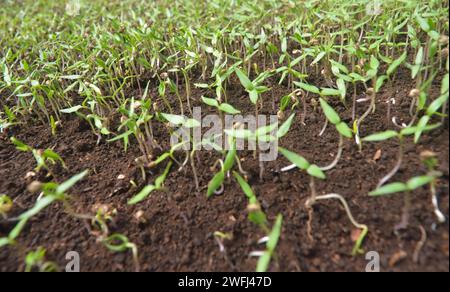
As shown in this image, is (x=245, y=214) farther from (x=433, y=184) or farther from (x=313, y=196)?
(x=433, y=184)

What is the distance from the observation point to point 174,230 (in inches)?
34.4

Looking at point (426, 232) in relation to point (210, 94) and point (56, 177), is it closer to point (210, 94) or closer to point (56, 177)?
point (210, 94)

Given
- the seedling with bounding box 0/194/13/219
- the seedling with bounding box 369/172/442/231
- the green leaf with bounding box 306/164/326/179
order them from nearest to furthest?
the seedling with bounding box 369/172/442/231
the green leaf with bounding box 306/164/326/179
the seedling with bounding box 0/194/13/219

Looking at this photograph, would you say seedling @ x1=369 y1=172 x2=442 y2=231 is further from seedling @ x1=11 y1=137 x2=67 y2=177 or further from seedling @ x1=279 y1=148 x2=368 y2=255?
seedling @ x1=11 y1=137 x2=67 y2=177

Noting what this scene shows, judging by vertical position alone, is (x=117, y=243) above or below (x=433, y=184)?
below

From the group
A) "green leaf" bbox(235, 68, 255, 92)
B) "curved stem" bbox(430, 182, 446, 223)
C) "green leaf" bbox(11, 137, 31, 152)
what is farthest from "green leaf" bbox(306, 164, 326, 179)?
"green leaf" bbox(11, 137, 31, 152)

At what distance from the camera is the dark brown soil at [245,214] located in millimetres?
771

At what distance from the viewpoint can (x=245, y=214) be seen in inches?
34.8

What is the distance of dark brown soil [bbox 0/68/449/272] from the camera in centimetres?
77

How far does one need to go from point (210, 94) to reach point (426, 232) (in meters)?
0.91

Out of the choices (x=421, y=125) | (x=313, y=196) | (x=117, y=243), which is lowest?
(x=117, y=243)

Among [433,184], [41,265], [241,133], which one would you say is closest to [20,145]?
[41,265]

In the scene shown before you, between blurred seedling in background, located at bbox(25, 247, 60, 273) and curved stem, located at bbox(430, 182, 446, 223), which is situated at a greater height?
curved stem, located at bbox(430, 182, 446, 223)
